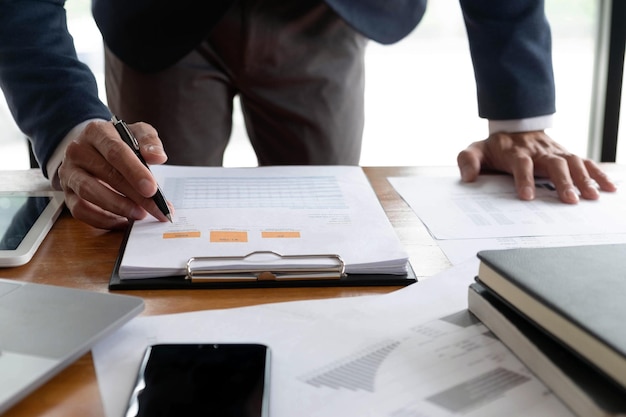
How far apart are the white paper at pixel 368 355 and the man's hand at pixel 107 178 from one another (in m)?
0.23

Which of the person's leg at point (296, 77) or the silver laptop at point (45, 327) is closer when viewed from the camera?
the silver laptop at point (45, 327)

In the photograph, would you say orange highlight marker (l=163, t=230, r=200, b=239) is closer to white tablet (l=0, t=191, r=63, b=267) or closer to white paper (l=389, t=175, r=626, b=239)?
white tablet (l=0, t=191, r=63, b=267)

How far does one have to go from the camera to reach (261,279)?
669 mm

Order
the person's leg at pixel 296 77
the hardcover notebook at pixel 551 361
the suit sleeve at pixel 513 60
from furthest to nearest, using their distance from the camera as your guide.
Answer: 1. the person's leg at pixel 296 77
2. the suit sleeve at pixel 513 60
3. the hardcover notebook at pixel 551 361

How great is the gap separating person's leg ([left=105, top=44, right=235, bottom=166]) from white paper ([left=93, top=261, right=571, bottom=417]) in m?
0.81

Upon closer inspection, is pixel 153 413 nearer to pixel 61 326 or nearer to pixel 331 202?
pixel 61 326

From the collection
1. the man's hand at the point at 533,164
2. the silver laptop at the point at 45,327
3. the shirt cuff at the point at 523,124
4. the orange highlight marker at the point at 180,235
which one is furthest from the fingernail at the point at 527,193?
the silver laptop at the point at 45,327

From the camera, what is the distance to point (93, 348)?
532mm

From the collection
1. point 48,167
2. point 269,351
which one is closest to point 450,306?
point 269,351

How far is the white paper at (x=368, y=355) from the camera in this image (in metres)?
0.46

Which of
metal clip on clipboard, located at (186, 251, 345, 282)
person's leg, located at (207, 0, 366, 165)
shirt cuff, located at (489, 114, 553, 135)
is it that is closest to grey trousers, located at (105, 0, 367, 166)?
person's leg, located at (207, 0, 366, 165)

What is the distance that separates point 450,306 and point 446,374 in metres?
0.12

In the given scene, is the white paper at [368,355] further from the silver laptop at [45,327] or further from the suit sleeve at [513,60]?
the suit sleeve at [513,60]

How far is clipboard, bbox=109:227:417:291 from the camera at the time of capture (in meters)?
0.66
